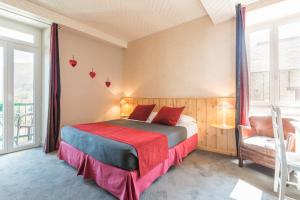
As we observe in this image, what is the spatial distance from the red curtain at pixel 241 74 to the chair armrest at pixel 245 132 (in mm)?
161

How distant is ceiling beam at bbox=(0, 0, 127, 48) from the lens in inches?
101

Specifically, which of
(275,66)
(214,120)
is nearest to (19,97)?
(214,120)

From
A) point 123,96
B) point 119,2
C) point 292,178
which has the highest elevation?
point 119,2

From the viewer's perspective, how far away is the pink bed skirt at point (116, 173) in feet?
5.19

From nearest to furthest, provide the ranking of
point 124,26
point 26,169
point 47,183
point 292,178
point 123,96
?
1. point 47,183
2. point 292,178
3. point 26,169
4. point 124,26
5. point 123,96

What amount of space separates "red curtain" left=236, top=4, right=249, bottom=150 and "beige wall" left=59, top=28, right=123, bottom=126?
3.28 meters

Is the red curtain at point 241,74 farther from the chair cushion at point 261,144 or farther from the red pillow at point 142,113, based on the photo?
the red pillow at point 142,113

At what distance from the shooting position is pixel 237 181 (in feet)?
6.72

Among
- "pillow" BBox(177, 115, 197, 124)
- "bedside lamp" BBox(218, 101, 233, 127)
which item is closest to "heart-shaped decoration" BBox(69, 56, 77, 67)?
"pillow" BBox(177, 115, 197, 124)

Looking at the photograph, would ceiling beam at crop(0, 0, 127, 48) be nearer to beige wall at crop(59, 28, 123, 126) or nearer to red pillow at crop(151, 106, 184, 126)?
beige wall at crop(59, 28, 123, 126)

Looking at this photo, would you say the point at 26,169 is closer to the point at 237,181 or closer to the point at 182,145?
the point at 182,145

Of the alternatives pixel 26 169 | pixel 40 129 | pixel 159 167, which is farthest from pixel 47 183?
pixel 40 129

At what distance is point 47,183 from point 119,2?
306cm

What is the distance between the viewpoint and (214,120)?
316 centimetres
